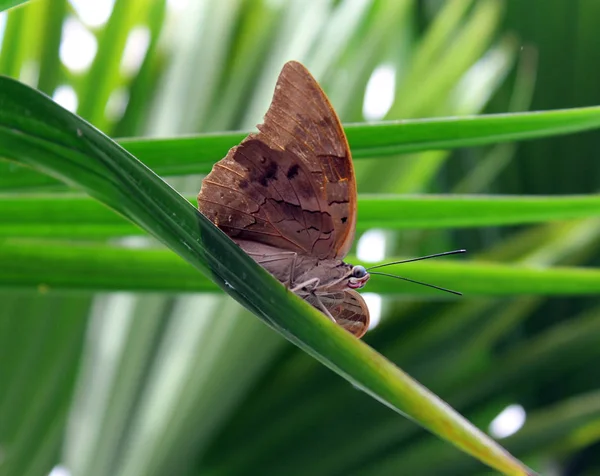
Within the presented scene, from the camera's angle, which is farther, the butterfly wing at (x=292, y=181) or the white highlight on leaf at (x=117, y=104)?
the white highlight on leaf at (x=117, y=104)

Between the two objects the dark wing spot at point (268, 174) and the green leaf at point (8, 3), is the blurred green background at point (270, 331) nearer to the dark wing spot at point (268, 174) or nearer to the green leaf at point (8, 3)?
the dark wing spot at point (268, 174)

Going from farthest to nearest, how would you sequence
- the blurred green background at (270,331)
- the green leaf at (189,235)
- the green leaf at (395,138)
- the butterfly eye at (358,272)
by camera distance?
the blurred green background at (270,331) < the butterfly eye at (358,272) < the green leaf at (395,138) < the green leaf at (189,235)

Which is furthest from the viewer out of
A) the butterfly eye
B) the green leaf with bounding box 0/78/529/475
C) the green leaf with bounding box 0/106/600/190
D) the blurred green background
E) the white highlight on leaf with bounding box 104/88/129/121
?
the white highlight on leaf with bounding box 104/88/129/121

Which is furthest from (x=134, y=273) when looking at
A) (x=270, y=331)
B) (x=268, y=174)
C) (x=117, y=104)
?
(x=117, y=104)

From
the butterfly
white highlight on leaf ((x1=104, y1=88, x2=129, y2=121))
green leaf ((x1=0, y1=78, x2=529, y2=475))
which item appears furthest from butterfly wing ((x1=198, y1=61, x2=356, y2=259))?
white highlight on leaf ((x1=104, y1=88, x2=129, y2=121))

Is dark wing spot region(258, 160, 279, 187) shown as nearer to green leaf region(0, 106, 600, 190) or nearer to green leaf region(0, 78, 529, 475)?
green leaf region(0, 106, 600, 190)

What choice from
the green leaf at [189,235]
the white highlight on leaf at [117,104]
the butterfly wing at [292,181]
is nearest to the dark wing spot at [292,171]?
the butterfly wing at [292,181]

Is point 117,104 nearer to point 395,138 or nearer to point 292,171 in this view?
point 292,171

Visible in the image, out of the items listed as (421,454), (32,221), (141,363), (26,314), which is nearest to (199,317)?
(141,363)
